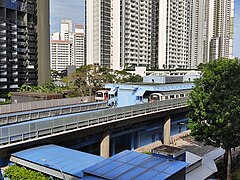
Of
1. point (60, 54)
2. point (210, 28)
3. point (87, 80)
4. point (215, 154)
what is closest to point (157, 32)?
point (210, 28)

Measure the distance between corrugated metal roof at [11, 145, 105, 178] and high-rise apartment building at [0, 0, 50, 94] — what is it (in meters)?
47.1

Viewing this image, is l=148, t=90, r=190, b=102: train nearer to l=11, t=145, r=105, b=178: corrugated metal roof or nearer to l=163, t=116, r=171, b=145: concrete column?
l=163, t=116, r=171, b=145: concrete column

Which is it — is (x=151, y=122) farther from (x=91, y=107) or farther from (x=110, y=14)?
(x=110, y=14)

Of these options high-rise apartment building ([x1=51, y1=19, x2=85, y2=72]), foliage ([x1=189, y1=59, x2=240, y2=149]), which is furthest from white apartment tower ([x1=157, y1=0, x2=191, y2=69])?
foliage ([x1=189, y1=59, x2=240, y2=149])

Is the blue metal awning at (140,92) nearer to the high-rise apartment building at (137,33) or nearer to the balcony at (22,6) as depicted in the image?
the balcony at (22,6)

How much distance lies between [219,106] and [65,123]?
12.0m


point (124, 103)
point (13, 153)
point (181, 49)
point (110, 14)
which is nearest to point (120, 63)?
point (110, 14)

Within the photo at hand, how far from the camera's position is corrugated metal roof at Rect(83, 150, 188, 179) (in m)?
12.4

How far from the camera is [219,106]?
901 inches

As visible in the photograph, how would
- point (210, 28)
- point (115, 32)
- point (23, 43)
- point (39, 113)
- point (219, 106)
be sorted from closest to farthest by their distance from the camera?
point (219, 106) → point (39, 113) → point (23, 43) → point (115, 32) → point (210, 28)

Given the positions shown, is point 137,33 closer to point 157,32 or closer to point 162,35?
point 162,35

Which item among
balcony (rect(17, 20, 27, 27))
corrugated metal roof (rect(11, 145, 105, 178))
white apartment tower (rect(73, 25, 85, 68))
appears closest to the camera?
corrugated metal roof (rect(11, 145, 105, 178))

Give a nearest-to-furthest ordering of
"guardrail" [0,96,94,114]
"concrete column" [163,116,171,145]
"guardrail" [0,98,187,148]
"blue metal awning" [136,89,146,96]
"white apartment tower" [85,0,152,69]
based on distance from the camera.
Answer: "guardrail" [0,98,187,148] < "guardrail" [0,96,94,114] < "concrete column" [163,116,171,145] < "blue metal awning" [136,89,146,96] < "white apartment tower" [85,0,152,69]

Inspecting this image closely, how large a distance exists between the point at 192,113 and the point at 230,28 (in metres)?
150
